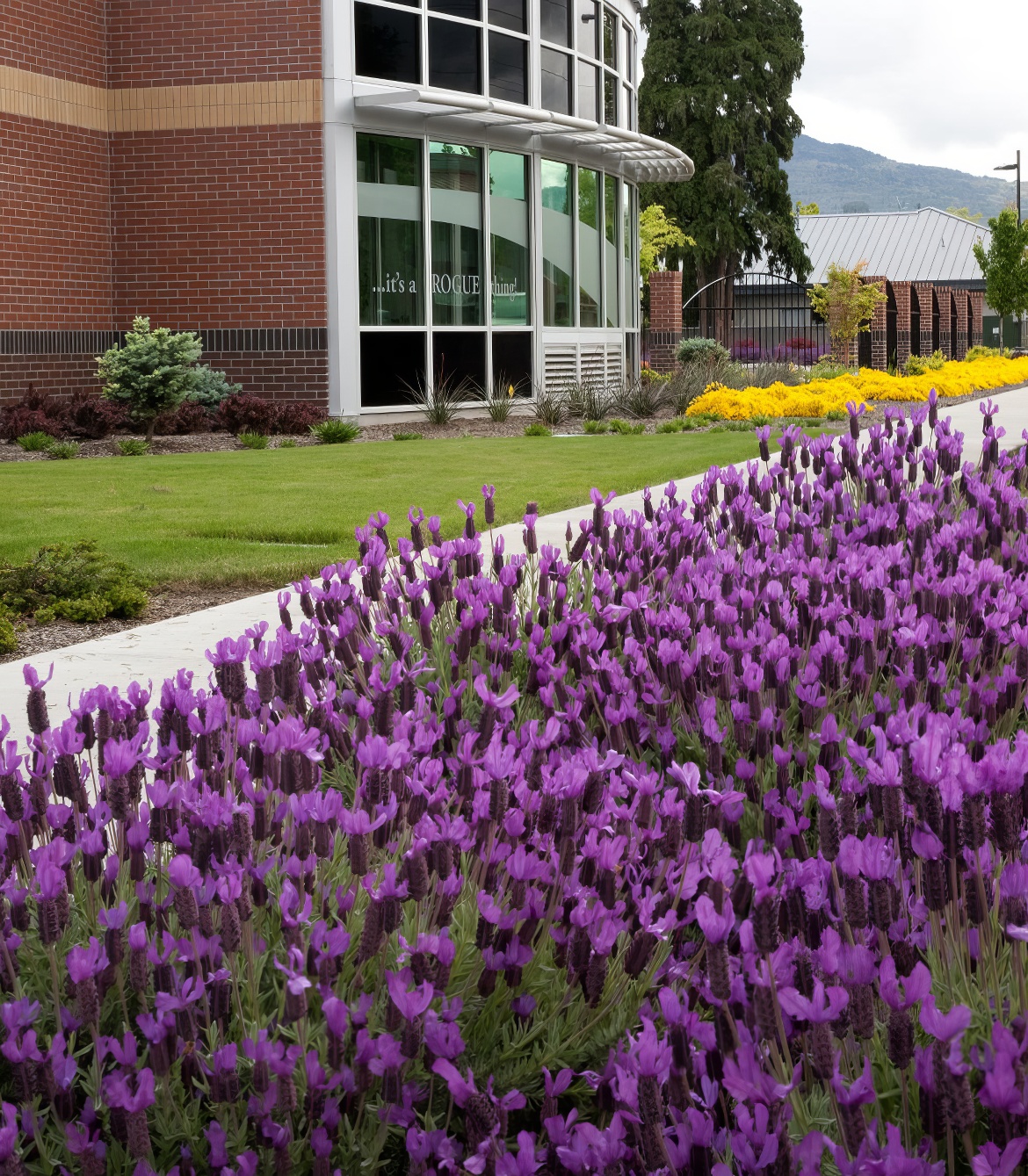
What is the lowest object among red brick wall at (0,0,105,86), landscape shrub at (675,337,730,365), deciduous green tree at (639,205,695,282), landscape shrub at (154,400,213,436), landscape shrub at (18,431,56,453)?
landscape shrub at (18,431,56,453)

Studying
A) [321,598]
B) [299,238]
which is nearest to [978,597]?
[321,598]

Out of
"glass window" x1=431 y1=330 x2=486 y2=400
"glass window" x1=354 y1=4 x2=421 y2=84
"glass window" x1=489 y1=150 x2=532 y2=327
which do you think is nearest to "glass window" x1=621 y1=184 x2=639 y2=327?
"glass window" x1=489 y1=150 x2=532 y2=327

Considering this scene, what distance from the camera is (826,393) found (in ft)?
69.8

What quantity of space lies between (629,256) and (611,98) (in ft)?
9.45

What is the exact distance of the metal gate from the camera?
48.9 meters

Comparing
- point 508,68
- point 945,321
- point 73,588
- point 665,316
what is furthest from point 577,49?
point 945,321

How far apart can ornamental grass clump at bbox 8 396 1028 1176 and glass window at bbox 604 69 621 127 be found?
23.1m

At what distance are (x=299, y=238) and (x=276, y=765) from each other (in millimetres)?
17573

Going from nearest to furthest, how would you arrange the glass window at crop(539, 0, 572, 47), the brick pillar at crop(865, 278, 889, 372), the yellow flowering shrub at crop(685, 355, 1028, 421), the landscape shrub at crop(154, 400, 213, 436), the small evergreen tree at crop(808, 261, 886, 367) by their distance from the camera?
the landscape shrub at crop(154, 400, 213, 436) < the yellow flowering shrub at crop(685, 355, 1028, 421) < the glass window at crop(539, 0, 572, 47) < the small evergreen tree at crop(808, 261, 886, 367) < the brick pillar at crop(865, 278, 889, 372)

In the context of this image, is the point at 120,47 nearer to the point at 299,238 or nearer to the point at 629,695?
the point at 299,238

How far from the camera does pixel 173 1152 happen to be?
1843 millimetres

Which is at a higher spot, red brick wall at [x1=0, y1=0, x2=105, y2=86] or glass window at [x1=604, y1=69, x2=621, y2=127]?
glass window at [x1=604, y1=69, x2=621, y2=127]

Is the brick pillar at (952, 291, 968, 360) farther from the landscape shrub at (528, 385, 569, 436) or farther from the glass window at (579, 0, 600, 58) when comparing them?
the landscape shrub at (528, 385, 569, 436)

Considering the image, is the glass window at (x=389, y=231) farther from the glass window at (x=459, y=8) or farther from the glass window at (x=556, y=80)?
the glass window at (x=556, y=80)
